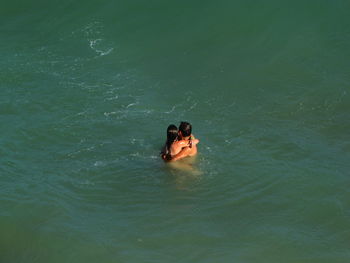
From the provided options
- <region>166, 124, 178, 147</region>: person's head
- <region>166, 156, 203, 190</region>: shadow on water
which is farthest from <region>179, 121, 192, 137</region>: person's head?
<region>166, 156, 203, 190</region>: shadow on water

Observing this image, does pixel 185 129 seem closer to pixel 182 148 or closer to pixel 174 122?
pixel 182 148

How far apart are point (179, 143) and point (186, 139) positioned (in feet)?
0.49

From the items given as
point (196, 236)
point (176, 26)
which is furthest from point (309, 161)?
point (176, 26)

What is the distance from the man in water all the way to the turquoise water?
0.22 metres

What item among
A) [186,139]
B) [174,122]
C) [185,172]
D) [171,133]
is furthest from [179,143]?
[174,122]

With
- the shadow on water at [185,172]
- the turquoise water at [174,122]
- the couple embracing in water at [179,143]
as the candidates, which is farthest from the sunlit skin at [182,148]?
the turquoise water at [174,122]

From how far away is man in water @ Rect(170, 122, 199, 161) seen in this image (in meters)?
11.9

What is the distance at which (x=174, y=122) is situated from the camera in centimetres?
1392

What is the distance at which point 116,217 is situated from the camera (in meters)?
11.2

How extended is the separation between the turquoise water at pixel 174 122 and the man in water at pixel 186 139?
22 centimetres

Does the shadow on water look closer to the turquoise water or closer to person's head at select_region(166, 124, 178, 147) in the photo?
the turquoise water

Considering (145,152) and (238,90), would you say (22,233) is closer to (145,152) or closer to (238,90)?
(145,152)

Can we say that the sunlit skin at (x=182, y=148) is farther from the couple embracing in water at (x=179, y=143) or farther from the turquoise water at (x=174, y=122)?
the turquoise water at (x=174, y=122)

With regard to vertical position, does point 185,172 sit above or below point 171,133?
below
